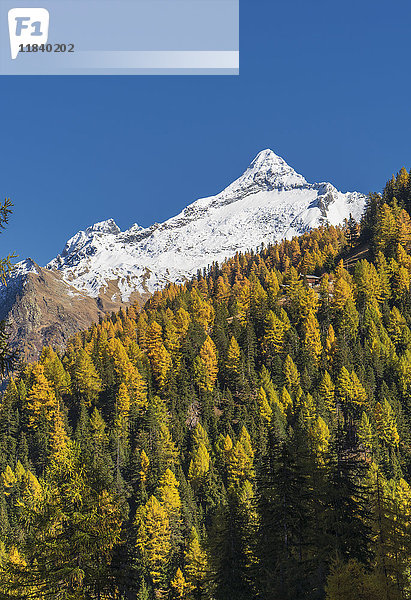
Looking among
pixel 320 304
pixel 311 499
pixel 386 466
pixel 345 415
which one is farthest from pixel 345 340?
pixel 311 499

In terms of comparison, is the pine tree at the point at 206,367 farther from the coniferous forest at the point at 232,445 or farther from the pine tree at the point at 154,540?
the pine tree at the point at 154,540

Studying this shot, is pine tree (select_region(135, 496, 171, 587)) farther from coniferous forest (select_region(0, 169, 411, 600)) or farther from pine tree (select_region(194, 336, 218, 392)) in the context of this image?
pine tree (select_region(194, 336, 218, 392))

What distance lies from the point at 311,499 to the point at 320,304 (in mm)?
68848

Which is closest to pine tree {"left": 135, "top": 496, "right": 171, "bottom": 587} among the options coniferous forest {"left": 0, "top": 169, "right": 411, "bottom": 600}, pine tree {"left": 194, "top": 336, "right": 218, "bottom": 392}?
coniferous forest {"left": 0, "top": 169, "right": 411, "bottom": 600}

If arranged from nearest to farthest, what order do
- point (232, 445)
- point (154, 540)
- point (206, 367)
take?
point (154, 540)
point (232, 445)
point (206, 367)

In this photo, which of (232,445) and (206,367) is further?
(206,367)

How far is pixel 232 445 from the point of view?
70.4 meters

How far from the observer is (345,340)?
8762 cm

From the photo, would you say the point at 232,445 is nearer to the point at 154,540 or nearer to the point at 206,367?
the point at 154,540

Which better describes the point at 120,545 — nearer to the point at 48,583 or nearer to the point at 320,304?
the point at 48,583

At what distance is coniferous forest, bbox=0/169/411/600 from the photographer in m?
19.9

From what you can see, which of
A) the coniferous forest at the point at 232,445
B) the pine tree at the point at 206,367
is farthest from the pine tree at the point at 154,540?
the pine tree at the point at 206,367

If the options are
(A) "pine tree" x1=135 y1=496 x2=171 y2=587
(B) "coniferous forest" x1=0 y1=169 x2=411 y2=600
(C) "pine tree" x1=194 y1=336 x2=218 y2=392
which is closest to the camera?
→ (B) "coniferous forest" x1=0 y1=169 x2=411 y2=600

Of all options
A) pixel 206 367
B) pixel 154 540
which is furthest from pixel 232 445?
pixel 206 367
